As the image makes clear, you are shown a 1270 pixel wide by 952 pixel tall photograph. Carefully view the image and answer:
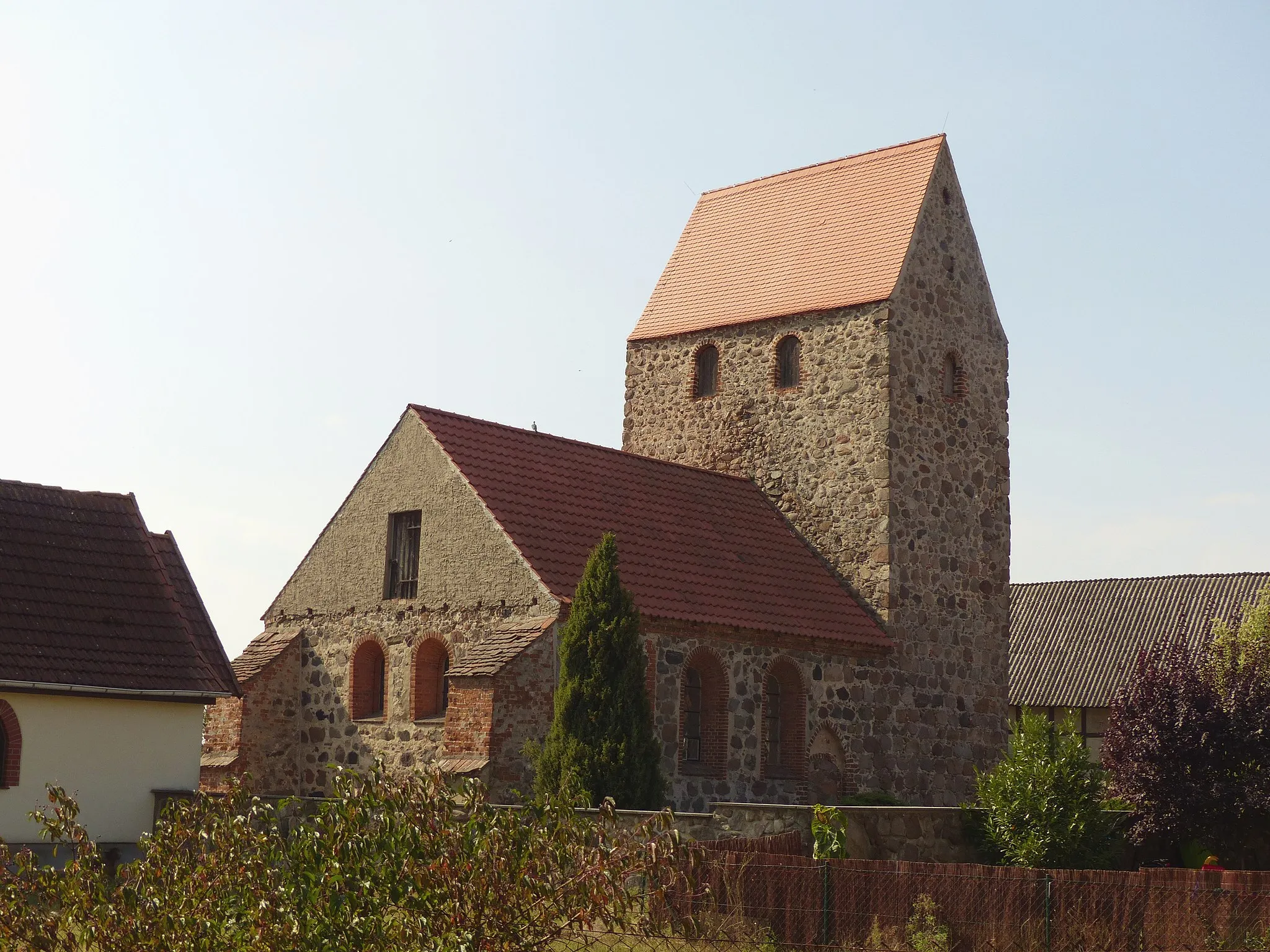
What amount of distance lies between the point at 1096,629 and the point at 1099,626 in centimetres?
14

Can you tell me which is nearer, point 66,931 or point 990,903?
point 66,931

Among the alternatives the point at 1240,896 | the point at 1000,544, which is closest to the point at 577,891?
the point at 1240,896

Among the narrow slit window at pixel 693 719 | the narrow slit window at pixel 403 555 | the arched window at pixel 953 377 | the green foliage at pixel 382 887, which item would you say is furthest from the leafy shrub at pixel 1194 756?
the green foliage at pixel 382 887

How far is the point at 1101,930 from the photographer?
12117 millimetres

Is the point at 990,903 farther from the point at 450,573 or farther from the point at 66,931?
the point at 450,573

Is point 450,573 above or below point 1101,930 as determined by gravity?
above

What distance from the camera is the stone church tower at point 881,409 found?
85.6ft

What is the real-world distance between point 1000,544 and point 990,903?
1689 cm

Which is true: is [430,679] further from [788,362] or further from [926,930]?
[926,930]

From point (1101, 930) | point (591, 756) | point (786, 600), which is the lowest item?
point (1101, 930)

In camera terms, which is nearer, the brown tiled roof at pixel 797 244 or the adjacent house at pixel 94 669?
the adjacent house at pixel 94 669

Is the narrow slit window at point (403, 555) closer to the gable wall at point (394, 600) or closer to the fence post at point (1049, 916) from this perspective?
the gable wall at point (394, 600)

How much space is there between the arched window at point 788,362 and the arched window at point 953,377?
9.07ft

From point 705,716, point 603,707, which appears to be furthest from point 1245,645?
point 603,707
